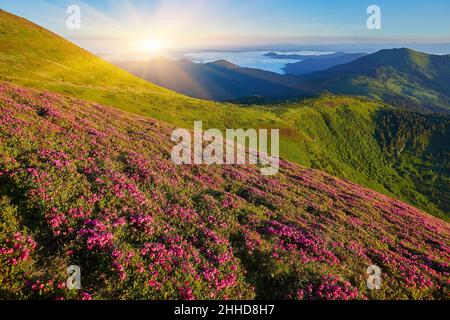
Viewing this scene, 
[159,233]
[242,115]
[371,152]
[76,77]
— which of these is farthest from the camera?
[371,152]

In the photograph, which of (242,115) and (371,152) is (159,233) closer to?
(242,115)

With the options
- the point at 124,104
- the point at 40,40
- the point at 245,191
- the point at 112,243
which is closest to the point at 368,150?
the point at 124,104

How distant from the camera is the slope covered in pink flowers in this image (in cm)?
987

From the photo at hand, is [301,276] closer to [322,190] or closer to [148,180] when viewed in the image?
[148,180]

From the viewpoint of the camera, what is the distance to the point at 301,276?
12.3 metres

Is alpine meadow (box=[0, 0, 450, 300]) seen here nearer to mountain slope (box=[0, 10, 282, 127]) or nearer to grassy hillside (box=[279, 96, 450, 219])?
mountain slope (box=[0, 10, 282, 127])

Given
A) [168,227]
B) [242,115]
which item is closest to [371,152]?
[242,115]

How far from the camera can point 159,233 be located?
12.7m

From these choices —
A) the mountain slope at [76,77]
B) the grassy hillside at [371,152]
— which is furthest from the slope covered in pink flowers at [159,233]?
the grassy hillside at [371,152]

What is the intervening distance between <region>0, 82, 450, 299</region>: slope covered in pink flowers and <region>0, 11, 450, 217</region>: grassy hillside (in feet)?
188

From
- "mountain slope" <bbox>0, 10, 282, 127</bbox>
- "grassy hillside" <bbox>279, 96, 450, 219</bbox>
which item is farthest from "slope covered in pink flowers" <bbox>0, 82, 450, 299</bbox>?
"grassy hillside" <bbox>279, 96, 450, 219</bbox>

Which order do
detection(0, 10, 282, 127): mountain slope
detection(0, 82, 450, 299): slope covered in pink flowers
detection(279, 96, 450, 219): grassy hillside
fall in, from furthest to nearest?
1. detection(279, 96, 450, 219): grassy hillside
2. detection(0, 10, 282, 127): mountain slope
3. detection(0, 82, 450, 299): slope covered in pink flowers

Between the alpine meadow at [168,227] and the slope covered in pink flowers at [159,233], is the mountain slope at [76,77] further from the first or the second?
the slope covered in pink flowers at [159,233]

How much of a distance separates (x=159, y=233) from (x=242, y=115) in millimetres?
95570
